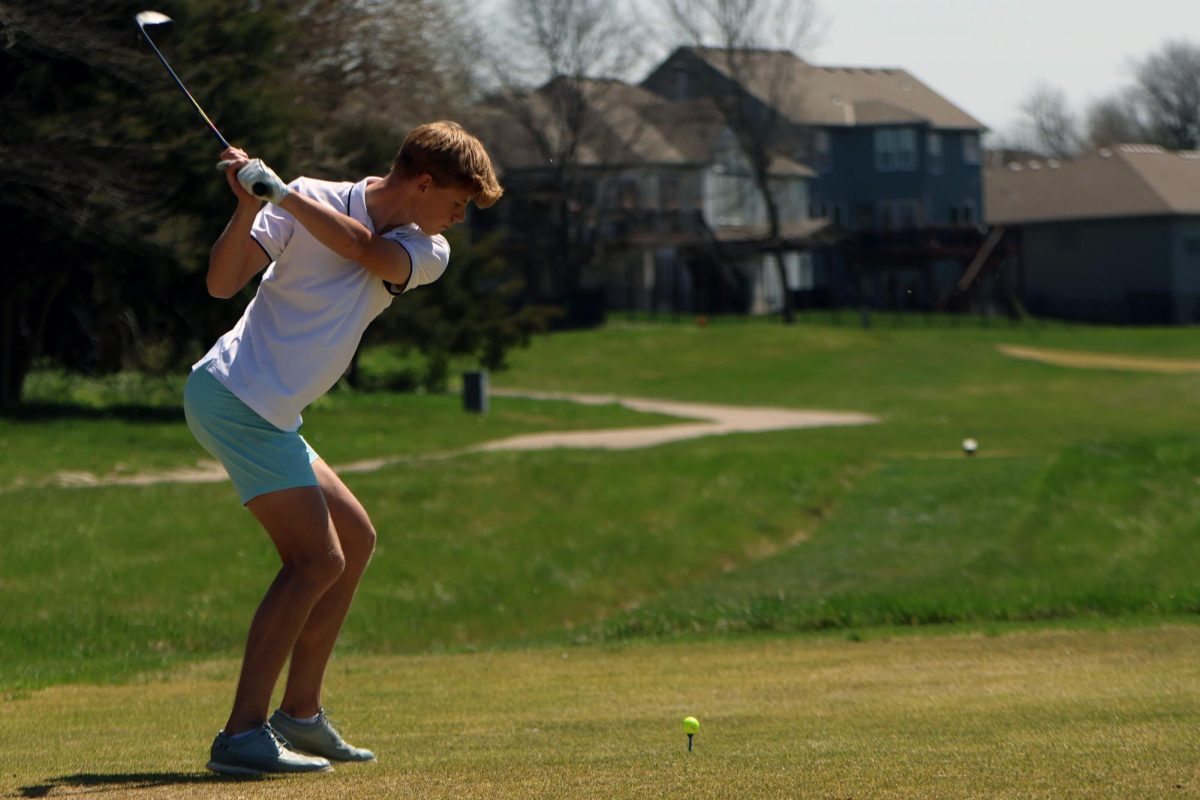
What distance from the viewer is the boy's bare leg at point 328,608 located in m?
5.82

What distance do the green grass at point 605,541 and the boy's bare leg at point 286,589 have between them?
4.47 metres

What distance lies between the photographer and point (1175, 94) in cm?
11506

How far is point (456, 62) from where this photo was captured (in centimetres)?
3856

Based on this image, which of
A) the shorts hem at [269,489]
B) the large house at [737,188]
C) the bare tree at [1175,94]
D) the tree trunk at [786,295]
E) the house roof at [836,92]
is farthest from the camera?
the bare tree at [1175,94]

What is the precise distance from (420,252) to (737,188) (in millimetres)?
73684

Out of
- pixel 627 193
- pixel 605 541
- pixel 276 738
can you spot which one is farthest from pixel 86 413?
pixel 627 193

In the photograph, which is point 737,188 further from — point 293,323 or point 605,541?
point 293,323

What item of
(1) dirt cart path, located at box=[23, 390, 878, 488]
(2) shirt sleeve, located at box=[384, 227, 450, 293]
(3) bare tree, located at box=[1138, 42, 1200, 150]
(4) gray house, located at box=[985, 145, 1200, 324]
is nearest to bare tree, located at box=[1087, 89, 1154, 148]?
(3) bare tree, located at box=[1138, 42, 1200, 150]

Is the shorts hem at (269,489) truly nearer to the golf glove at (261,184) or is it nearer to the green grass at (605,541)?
the golf glove at (261,184)

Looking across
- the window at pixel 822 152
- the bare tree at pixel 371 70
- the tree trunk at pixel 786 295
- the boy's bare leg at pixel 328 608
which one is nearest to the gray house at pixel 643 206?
the tree trunk at pixel 786 295

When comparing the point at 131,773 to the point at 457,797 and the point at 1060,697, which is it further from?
the point at 1060,697

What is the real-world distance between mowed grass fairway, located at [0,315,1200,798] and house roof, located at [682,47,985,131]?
145ft

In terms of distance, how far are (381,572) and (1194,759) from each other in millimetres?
10692

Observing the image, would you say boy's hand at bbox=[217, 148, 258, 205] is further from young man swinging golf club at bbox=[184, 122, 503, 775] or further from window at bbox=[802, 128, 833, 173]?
window at bbox=[802, 128, 833, 173]
